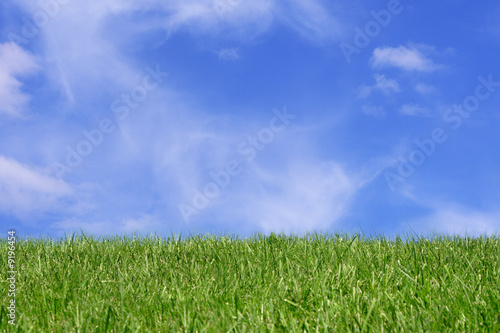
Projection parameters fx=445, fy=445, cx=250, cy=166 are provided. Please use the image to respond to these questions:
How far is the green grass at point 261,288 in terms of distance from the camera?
8.62 ft

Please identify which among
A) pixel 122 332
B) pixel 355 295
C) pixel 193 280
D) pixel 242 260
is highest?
pixel 242 260

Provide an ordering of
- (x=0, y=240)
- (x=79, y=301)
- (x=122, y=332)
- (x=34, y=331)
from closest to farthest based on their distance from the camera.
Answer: (x=122, y=332), (x=34, y=331), (x=79, y=301), (x=0, y=240)

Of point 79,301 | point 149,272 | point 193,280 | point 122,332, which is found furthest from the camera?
point 149,272

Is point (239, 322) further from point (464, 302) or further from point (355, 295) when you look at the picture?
point (464, 302)

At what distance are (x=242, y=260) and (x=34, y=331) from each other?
1.87 meters

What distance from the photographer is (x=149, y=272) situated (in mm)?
3996

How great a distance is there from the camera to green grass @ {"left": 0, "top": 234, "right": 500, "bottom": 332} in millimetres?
2627

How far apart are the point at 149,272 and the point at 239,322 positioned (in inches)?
64.9

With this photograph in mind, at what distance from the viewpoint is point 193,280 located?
12.0 ft

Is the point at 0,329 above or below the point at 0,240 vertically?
below

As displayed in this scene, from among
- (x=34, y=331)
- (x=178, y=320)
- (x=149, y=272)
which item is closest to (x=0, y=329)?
(x=34, y=331)

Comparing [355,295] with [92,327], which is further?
[355,295]

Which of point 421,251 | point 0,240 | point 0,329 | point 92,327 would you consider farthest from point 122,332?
point 0,240

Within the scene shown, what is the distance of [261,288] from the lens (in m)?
3.34
